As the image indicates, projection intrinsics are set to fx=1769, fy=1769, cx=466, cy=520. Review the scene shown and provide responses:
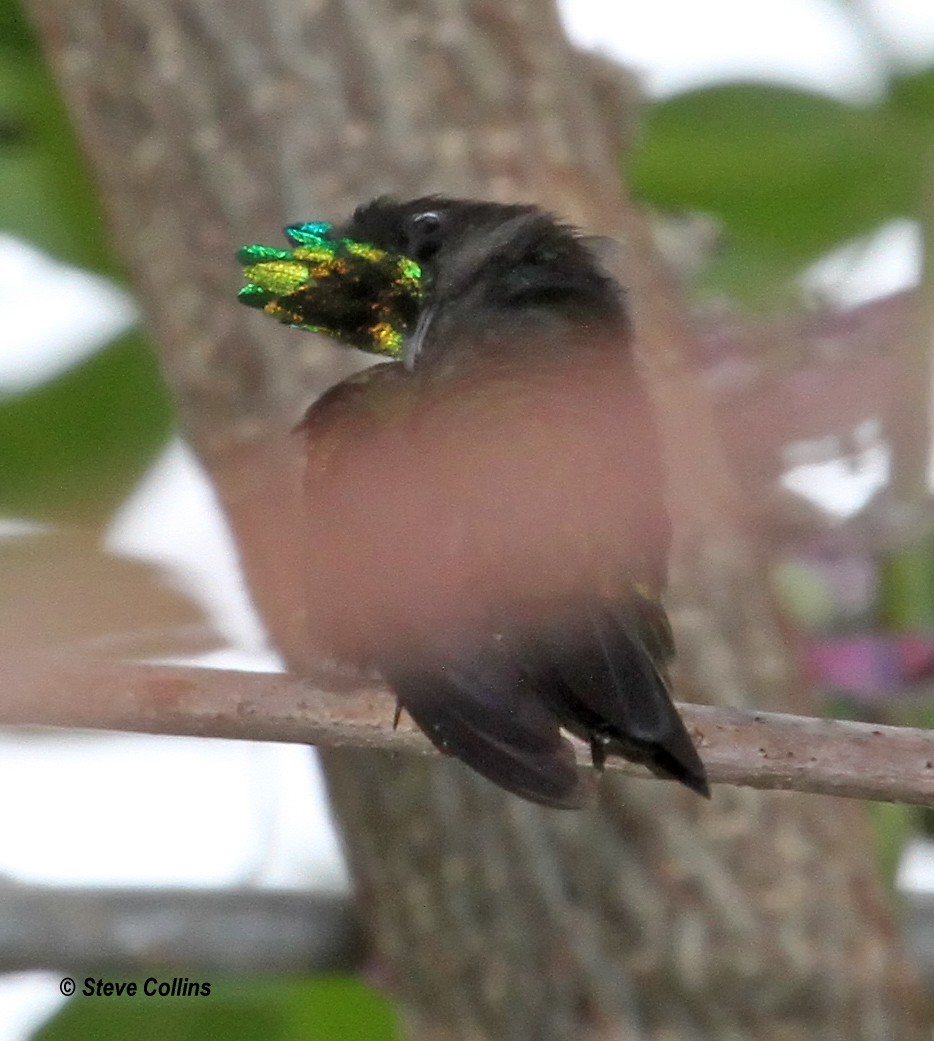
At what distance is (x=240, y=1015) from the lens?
3152 mm

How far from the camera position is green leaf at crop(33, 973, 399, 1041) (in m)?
3.02

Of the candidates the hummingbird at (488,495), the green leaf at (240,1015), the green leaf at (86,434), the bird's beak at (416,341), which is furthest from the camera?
the green leaf at (86,434)

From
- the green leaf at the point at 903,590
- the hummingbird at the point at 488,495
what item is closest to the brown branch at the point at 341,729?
the hummingbird at the point at 488,495

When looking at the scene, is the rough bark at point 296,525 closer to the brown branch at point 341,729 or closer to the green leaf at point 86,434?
the green leaf at point 86,434

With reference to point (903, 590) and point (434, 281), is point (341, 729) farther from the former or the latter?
point (903, 590)

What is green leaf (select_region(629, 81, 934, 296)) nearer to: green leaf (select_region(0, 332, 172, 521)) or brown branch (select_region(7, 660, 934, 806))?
green leaf (select_region(0, 332, 172, 521))

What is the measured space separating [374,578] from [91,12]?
170cm

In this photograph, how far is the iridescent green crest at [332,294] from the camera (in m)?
1.94

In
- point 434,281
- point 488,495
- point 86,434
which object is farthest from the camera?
point 86,434

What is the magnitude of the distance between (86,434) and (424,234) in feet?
4.71

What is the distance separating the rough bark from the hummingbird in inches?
29.9

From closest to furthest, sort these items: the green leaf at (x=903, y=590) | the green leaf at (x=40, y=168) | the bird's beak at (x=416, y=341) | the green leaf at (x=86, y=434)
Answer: the bird's beak at (x=416, y=341)
the green leaf at (x=903, y=590)
the green leaf at (x=86, y=434)
the green leaf at (x=40, y=168)

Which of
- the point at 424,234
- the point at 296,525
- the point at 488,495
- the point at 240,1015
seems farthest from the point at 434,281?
the point at 240,1015

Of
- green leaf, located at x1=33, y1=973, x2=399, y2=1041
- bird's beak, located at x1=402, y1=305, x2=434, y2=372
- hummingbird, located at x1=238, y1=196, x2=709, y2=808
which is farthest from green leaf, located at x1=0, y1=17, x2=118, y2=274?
bird's beak, located at x1=402, y1=305, x2=434, y2=372
